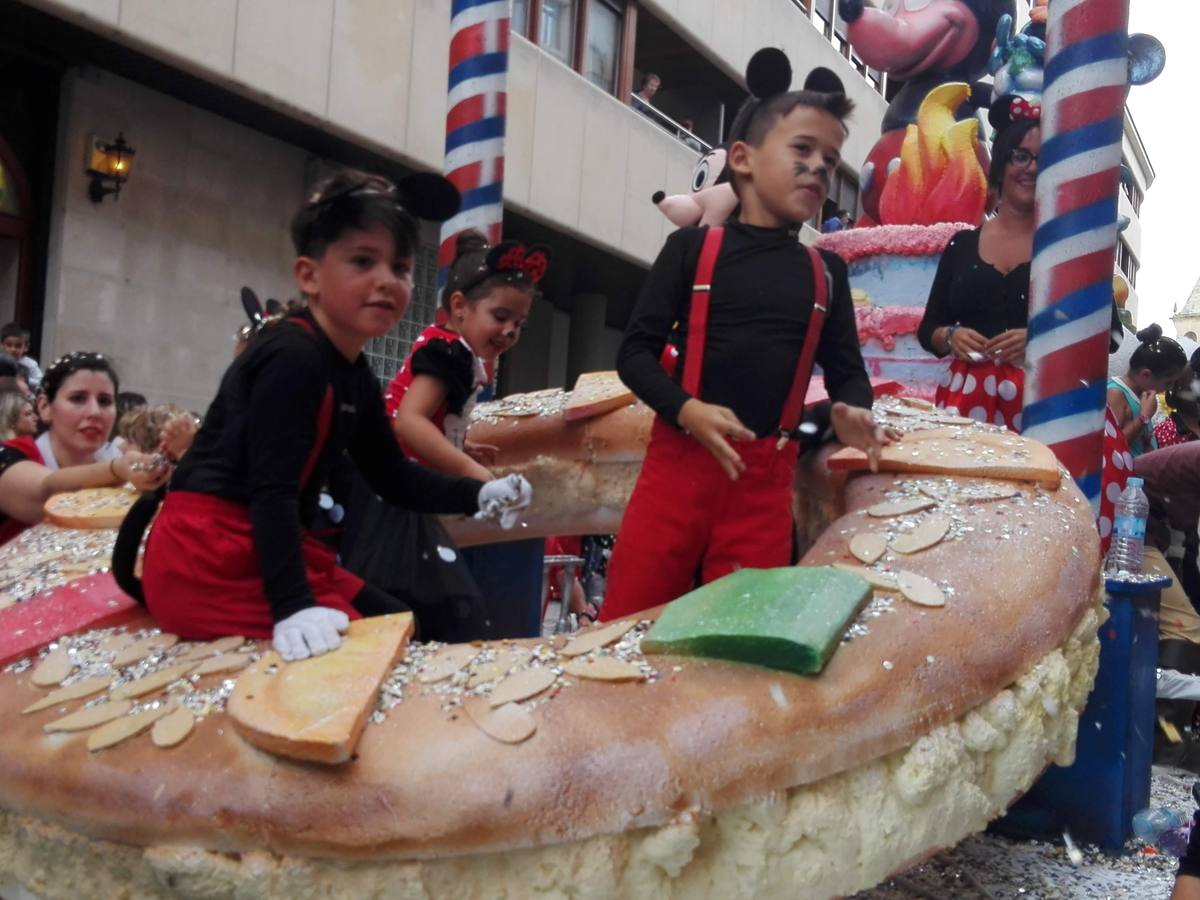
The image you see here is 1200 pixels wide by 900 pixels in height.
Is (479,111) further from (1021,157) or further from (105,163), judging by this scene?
(105,163)

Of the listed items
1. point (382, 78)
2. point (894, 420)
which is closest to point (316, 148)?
point (382, 78)

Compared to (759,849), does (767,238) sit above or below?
above

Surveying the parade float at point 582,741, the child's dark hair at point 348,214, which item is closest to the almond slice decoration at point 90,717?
the parade float at point 582,741

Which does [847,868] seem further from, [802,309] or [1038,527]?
[802,309]

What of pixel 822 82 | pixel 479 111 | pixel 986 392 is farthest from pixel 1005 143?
pixel 479 111

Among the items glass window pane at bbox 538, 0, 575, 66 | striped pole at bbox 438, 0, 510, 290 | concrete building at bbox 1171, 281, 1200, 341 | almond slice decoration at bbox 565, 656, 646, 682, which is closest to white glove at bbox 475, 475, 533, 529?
almond slice decoration at bbox 565, 656, 646, 682

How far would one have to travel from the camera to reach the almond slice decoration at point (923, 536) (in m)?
1.83

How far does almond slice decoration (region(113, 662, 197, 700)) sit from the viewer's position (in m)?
1.58

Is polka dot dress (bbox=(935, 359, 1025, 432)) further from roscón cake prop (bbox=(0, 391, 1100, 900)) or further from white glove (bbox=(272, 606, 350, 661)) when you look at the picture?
white glove (bbox=(272, 606, 350, 661))

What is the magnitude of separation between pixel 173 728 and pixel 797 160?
4.99 ft

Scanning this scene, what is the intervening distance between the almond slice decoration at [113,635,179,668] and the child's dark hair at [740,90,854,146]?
4.75 ft

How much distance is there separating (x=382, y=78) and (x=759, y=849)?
771cm

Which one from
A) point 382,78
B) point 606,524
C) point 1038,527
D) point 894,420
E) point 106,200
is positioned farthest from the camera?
point 382,78

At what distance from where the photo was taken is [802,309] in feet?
7.27
